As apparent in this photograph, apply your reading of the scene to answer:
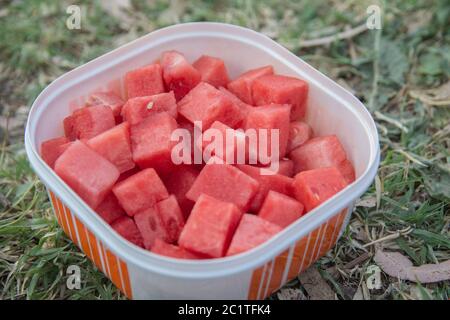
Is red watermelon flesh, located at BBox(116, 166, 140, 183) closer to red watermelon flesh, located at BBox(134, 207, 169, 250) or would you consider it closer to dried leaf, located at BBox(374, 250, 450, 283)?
red watermelon flesh, located at BBox(134, 207, 169, 250)

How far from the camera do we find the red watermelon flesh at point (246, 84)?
7.40ft

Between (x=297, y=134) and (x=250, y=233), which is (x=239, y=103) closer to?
(x=297, y=134)

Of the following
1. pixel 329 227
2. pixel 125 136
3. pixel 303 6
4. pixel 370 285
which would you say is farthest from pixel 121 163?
pixel 303 6

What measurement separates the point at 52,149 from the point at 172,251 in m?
0.58

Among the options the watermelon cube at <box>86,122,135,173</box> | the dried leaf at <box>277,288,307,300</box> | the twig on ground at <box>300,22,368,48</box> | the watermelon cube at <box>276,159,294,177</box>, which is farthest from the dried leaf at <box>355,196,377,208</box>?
the twig on ground at <box>300,22,368,48</box>

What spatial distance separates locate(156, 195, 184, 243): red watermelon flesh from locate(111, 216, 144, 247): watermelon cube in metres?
0.09

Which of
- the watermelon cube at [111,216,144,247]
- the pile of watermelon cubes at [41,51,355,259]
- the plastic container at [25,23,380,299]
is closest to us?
the plastic container at [25,23,380,299]

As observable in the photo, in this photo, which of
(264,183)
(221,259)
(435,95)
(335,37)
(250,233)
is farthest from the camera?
(335,37)

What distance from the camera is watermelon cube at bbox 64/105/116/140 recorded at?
6.71 ft

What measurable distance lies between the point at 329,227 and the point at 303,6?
5.57 feet

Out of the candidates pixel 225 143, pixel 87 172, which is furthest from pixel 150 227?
pixel 225 143

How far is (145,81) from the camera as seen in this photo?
2186mm

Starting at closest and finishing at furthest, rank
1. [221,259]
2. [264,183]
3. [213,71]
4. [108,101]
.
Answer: [221,259]
[264,183]
[108,101]
[213,71]

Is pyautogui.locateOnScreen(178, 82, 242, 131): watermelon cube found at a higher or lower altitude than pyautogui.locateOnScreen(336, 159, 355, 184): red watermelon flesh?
higher
